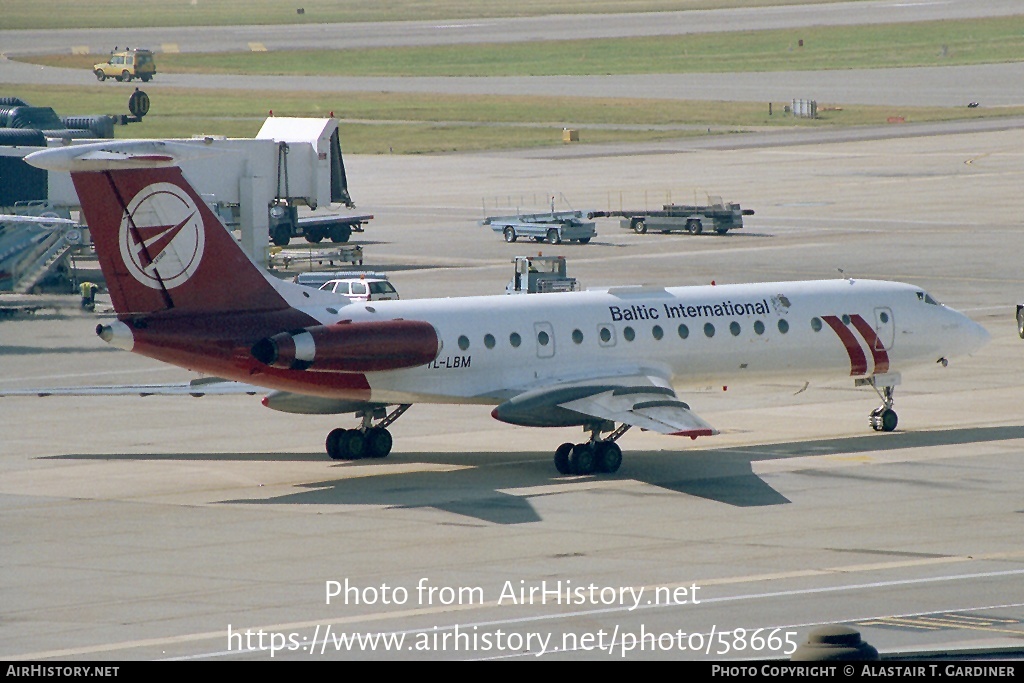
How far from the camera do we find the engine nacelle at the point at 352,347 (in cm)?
3303

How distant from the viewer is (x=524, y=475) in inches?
1361

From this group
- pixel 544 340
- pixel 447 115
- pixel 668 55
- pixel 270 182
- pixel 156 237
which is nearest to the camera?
pixel 156 237

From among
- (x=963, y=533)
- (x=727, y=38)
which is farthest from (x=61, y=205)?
(x=727, y=38)

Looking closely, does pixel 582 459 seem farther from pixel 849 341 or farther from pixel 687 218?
pixel 687 218

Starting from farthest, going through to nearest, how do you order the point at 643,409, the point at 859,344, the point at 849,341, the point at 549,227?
the point at 549,227 → the point at 859,344 → the point at 849,341 → the point at 643,409

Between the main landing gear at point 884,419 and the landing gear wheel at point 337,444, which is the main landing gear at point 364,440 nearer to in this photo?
the landing gear wheel at point 337,444

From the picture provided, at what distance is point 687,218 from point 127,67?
305 ft

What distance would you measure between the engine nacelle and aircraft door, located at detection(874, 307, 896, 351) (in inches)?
408

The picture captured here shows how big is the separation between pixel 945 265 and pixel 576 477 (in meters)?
39.4

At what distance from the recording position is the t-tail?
32.4 meters

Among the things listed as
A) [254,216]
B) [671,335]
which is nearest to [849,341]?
[671,335]

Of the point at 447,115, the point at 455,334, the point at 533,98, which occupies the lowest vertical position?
the point at 455,334

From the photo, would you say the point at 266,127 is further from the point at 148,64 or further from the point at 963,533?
the point at 148,64

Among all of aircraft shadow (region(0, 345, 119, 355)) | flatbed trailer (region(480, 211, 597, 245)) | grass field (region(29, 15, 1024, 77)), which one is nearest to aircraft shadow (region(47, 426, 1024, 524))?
aircraft shadow (region(0, 345, 119, 355))
